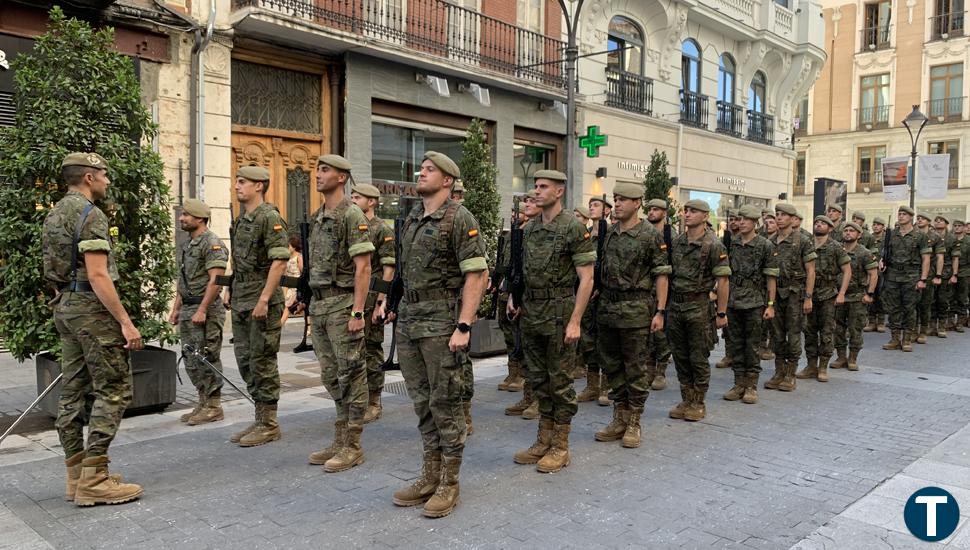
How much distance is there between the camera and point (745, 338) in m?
8.02

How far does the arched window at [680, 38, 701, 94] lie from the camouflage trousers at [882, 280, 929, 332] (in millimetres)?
11541

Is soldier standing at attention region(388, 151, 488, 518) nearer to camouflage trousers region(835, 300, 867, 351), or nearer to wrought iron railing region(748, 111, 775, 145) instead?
camouflage trousers region(835, 300, 867, 351)

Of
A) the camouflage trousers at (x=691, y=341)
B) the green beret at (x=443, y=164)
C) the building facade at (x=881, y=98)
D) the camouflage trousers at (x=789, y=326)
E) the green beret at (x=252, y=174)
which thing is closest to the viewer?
the green beret at (x=443, y=164)

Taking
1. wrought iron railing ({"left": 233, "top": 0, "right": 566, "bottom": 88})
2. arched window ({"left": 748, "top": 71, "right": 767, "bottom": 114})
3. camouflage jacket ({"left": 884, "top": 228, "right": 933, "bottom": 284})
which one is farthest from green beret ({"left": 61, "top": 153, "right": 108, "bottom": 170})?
arched window ({"left": 748, "top": 71, "right": 767, "bottom": 114})

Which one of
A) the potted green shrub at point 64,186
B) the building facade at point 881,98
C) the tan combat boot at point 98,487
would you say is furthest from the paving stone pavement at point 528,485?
the building facade at point 881,98

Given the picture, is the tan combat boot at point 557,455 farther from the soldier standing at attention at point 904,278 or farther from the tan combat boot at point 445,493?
the soldier standing at attention at point 904,278

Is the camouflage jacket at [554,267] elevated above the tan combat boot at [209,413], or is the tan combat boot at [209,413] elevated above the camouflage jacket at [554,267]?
the camouflage jacket at [554,267]

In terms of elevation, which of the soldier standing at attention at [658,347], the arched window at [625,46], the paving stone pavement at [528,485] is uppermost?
the arched window at [625,46]

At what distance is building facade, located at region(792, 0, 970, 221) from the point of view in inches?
1476

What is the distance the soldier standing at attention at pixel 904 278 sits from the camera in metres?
12.1

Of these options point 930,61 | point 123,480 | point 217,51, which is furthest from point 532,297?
point 930,61

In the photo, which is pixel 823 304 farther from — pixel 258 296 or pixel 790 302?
pixel 258 296

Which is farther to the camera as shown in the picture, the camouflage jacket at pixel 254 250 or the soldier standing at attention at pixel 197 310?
the soldier standing at attention at pixel 197 310

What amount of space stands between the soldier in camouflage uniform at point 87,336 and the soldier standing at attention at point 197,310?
1848mm
